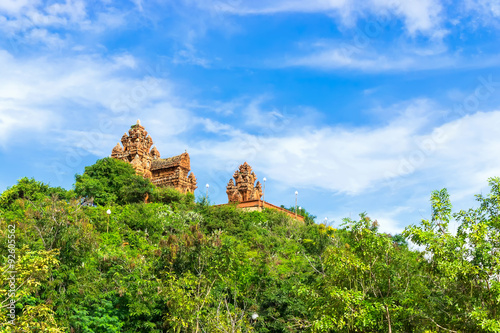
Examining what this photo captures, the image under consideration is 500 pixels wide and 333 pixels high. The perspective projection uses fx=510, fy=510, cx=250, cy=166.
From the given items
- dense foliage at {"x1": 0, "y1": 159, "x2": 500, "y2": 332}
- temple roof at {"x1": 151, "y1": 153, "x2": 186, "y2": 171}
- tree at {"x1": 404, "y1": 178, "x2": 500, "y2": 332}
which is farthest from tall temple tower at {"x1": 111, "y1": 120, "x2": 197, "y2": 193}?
tree at {"x1": 404, "y1": 178, "x2": 500, "y2": 332}

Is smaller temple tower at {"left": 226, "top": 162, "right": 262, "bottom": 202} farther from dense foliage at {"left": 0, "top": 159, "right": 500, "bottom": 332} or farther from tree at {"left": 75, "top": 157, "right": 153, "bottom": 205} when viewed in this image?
dense foliage at {"left": 0, "top": 159, "right": 500, "bottom": 332}

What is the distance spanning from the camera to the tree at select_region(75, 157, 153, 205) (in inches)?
1540

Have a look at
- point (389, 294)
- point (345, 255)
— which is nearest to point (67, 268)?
point (345, 255)

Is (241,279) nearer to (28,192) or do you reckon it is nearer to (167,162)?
(28,192)

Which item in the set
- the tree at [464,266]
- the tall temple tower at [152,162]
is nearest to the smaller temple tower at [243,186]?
the tall temple tower at [152,162]

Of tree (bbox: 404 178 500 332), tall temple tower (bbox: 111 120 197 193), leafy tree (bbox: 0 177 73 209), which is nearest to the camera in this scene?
tree (bbox: 404 178 500 332)

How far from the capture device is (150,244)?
29203mm

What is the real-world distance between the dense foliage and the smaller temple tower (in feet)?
49.7

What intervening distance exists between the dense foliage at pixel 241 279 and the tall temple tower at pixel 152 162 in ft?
49.1

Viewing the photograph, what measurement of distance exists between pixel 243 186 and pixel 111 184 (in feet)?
42.8

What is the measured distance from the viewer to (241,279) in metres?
22.8

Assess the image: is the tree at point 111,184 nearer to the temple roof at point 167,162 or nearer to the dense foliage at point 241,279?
the temple roof at point 167,162

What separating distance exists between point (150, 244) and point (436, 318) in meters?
18.7

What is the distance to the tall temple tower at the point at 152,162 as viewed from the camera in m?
47.7
